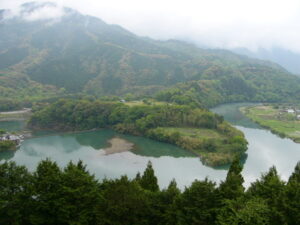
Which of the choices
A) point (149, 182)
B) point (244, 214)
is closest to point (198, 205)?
point (244, 214)

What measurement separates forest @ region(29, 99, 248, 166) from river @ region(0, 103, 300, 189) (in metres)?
2.04

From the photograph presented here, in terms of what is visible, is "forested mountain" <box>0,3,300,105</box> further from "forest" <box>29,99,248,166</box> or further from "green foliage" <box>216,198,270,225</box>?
"green foliage" <box>216,198,270,225</box>

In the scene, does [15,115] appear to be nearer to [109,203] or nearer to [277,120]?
[109,203]

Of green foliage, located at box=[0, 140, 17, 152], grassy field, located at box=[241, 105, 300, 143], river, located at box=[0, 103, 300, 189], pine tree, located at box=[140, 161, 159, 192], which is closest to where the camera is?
pine tree, located at box=[140, 161, 159, 192]

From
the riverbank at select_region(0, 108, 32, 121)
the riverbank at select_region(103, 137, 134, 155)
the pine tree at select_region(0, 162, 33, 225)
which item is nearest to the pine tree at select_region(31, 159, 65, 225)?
the pine tree at select_region(0, 162, 33, 225)

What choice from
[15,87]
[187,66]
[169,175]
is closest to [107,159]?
[169,175]

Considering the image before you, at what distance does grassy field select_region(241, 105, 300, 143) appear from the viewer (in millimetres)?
59866

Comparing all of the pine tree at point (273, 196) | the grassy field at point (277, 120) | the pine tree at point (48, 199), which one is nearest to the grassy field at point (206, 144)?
the grassy field at point (277, 120)

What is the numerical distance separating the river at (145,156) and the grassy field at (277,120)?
130 inches

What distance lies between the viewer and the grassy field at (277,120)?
196 feet

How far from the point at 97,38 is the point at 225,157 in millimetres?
141666

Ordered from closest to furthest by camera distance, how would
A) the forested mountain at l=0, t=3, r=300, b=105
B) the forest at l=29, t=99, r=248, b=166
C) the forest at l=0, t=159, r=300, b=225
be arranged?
the forest at l=0, t=159, r=300, b=225
the forest at l=29, t=99, r=248, b=166
the forested mountain at l=0, t=3, r=300, b=105

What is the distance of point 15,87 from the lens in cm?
10175

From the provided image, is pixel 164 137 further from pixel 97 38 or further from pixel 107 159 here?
pixel 97 38
